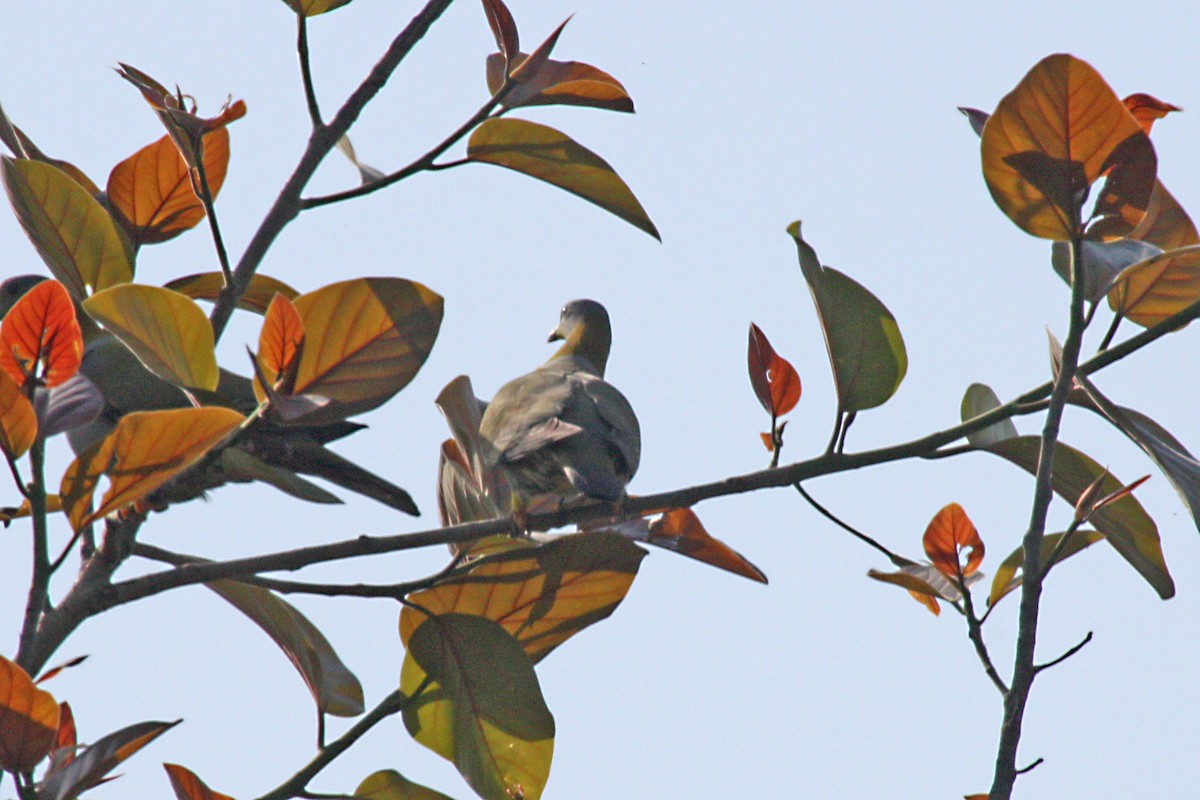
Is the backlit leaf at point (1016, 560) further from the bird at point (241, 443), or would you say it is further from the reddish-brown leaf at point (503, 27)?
the reddish-brown leaf at point (503, 27)

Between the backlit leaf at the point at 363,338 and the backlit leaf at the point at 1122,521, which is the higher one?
the backlit leaf at the point at 363,338

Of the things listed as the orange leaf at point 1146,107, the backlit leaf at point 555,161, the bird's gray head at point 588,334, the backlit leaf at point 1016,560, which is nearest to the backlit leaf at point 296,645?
the backlit leaf at point 555,161

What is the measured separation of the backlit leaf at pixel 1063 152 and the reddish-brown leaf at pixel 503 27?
0.70 m

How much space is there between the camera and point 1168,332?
1.51 m

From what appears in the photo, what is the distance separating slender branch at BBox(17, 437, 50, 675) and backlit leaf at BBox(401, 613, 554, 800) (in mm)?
502

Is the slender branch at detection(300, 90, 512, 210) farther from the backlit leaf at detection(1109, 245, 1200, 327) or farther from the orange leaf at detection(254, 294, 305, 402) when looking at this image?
the backlit leaf at detection(1109, 245, 1200, 327)

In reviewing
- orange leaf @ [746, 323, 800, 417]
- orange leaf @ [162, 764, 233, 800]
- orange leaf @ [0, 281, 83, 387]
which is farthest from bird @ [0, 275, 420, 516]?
orange leaf @ [746, 323, 800, 417]

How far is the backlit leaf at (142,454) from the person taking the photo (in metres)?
1.36

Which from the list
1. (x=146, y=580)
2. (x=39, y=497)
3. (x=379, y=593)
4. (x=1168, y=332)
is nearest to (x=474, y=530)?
(x=379, y=593)

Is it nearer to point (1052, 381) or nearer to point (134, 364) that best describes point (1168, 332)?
point (1052, 381)

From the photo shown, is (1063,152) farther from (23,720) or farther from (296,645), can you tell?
(23,720)

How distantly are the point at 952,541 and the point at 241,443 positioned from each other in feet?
3.36

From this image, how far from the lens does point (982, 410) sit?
1.71 m

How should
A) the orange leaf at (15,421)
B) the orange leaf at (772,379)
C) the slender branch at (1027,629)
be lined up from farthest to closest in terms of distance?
1. the orange leaf at (772,379)
2. the orange leaf at (15,421)
3. the slender branch at (1027,629)
